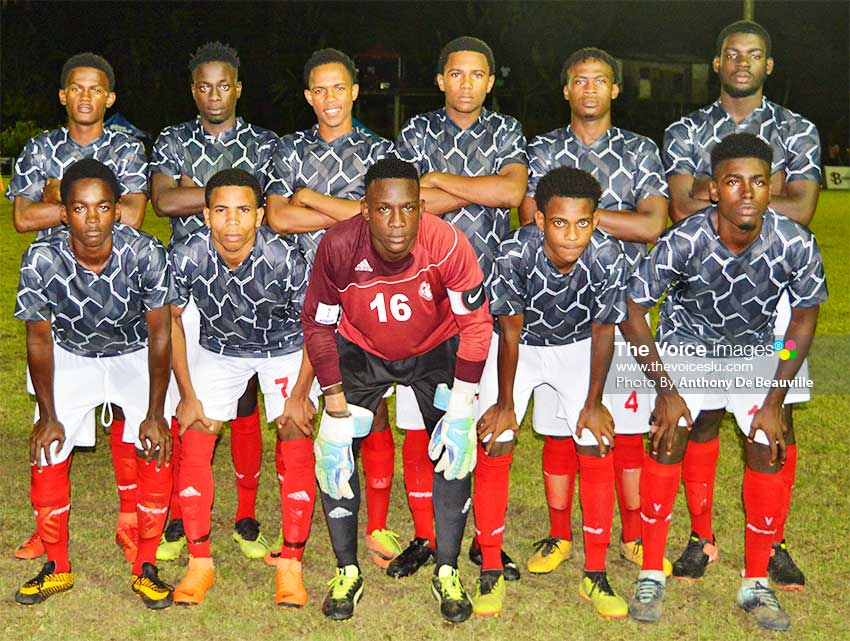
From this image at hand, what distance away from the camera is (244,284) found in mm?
5266

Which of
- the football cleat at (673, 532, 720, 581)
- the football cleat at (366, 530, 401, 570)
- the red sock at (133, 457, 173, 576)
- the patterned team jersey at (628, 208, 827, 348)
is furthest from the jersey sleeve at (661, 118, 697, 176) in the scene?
the red sock at (133, 457, 173, 576)

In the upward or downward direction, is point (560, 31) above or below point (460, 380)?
above

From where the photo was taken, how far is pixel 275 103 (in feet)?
178

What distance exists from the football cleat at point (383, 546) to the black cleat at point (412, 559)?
0.17 ft

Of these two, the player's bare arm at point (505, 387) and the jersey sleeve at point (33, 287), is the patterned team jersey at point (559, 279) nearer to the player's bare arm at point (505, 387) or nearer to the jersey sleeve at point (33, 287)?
the player's bare arm at point (505, 387)

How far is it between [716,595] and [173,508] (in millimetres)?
3074

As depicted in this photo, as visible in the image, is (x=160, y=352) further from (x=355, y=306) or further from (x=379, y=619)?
(x=379, y=619)

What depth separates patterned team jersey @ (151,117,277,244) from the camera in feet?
18.9

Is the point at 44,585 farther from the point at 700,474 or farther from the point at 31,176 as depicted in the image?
the point at 700,474

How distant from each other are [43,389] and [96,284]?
0.58m

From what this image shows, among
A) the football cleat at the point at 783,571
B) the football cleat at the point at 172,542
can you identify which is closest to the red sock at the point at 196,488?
the football cleat at the point at 172,542

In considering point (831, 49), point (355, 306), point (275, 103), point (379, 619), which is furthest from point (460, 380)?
point (831, 49)

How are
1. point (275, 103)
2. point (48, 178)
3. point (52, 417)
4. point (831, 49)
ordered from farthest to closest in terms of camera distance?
point (831, 49), point (275, 103), point (48, 178), point (52, 417)

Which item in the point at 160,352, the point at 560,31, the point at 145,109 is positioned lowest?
the point at 160,352
